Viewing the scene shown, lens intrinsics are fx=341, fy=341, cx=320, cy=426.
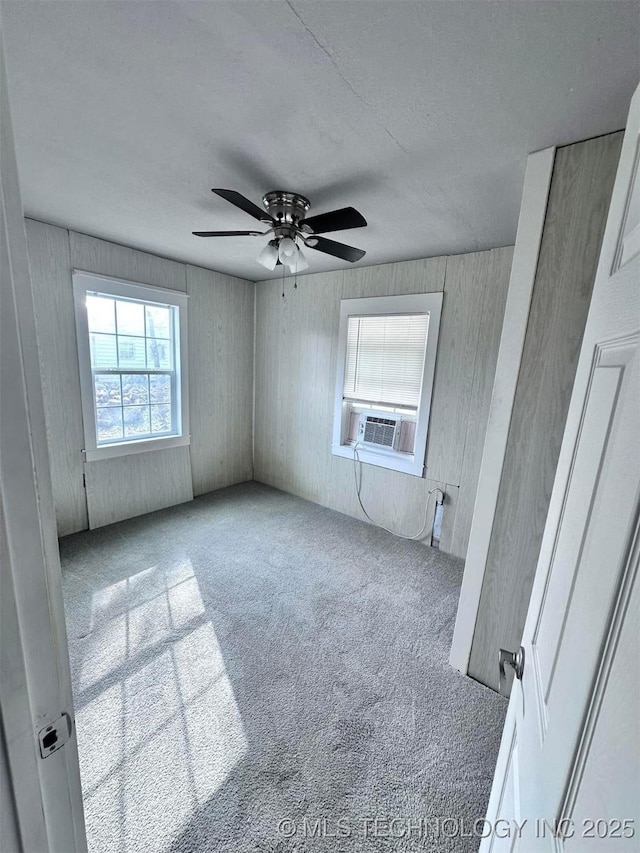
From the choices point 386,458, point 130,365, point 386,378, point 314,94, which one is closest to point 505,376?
point 314,94

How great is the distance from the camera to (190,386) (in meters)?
3.61

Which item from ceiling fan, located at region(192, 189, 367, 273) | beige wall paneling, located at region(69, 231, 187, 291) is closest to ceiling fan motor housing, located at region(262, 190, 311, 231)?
ceiling fan, located at region(192, 189, 367, 273)

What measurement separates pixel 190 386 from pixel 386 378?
80.2 inches

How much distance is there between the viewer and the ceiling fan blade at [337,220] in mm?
1582

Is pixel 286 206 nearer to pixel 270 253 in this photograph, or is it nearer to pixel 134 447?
pixel 270 253

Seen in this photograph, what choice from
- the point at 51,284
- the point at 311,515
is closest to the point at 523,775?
the point at 311,515

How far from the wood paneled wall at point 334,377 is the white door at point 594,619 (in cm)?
200

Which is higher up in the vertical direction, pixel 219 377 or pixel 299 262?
pixel 299 262

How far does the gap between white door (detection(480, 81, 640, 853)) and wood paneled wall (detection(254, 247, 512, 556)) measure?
2003 mm

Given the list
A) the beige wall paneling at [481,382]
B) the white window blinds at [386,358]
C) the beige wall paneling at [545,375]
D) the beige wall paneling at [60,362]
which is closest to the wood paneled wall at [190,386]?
the beige wall paneling at [60,362]

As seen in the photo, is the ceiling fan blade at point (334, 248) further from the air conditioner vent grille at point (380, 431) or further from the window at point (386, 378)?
the air conditioner vent grille at point (380, 431)

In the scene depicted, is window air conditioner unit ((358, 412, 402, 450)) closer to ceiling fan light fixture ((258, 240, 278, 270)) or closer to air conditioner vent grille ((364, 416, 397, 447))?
air conditioner vent grille ((364, 416, 397, 447))

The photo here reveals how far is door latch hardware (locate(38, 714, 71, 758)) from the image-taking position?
0.52 meters

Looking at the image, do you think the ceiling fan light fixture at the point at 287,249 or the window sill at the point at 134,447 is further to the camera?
the window sill at the point at 134,447
